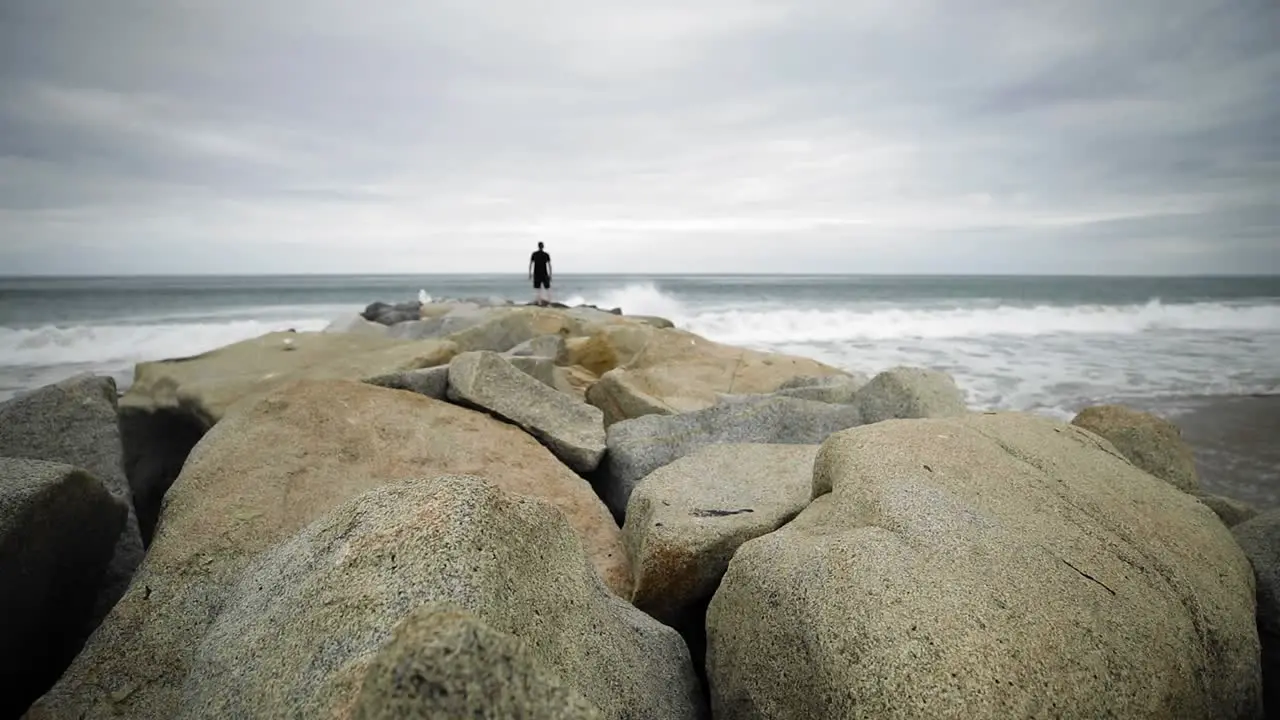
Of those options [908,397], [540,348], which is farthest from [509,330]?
[908,397]

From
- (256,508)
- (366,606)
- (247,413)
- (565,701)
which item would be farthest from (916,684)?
(247,413)

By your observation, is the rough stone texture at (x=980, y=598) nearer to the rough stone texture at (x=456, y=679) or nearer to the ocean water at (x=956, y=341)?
the rough stone texture at (x=456, y=679)

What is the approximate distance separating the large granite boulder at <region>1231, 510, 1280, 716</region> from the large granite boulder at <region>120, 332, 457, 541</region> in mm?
3980

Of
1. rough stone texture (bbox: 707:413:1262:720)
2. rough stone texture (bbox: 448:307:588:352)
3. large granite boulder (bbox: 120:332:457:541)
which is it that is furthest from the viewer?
rough stone texture (bbox: 448:307:588:352)

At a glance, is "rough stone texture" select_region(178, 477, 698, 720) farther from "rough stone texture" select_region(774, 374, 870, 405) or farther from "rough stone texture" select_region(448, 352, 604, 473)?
"rough stone texture" select_region(774, 374, 870, 405)

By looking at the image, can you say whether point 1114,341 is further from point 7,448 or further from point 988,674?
point 7,448

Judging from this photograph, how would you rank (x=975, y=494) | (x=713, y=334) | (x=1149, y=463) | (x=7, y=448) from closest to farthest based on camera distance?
(x=975, y=494), (x=7, y=448), (x=1149, y=463), (x=713, y=334)

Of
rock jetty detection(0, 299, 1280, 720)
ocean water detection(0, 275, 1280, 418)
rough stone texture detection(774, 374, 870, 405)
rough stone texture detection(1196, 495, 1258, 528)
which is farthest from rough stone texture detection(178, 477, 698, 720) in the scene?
ocean water detection(0, 275, 1280, 418)

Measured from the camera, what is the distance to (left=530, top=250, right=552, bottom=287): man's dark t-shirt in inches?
607

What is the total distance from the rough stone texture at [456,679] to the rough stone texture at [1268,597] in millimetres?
2485

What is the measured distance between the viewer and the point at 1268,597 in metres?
2.28

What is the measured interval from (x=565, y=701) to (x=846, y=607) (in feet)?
2.77

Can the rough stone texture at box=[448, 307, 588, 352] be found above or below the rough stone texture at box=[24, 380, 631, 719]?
above

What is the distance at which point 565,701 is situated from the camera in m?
0.99
